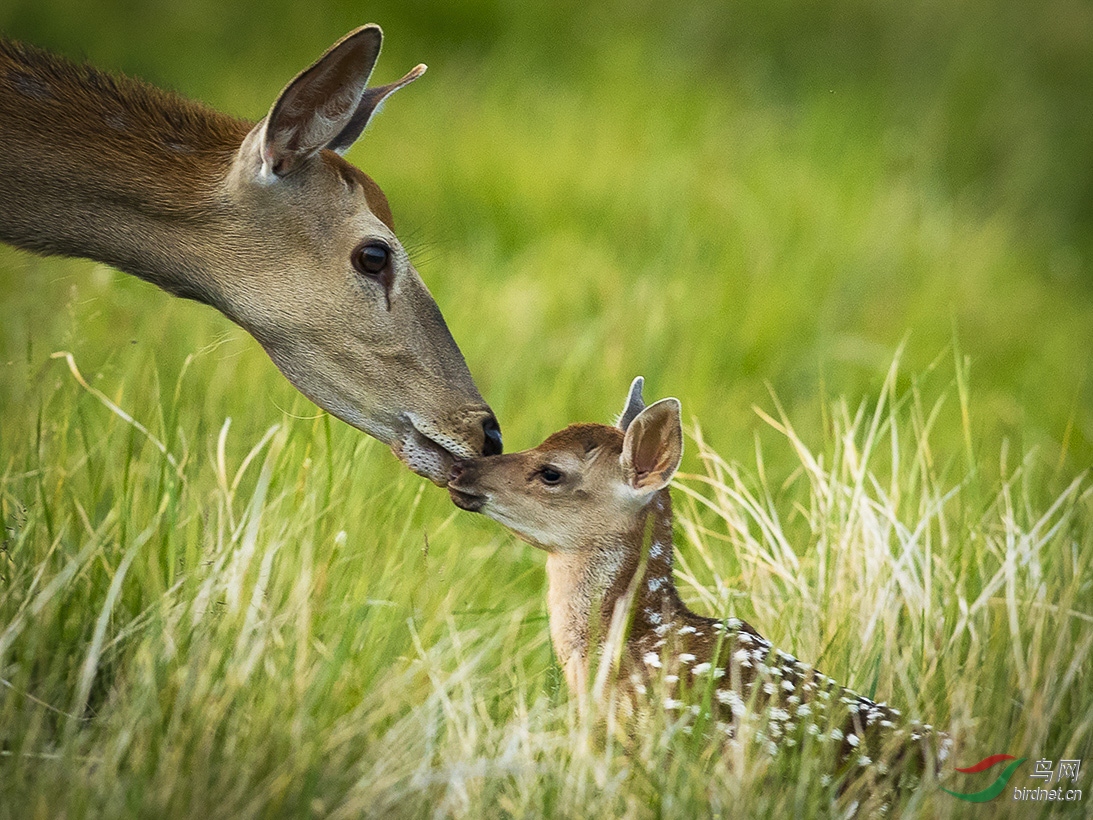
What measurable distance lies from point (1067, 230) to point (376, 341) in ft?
28.2

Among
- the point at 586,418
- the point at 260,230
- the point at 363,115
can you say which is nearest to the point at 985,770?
the point at 260,230

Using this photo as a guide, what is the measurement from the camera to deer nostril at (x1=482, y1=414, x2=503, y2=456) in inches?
164

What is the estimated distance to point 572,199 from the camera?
30.7 ft

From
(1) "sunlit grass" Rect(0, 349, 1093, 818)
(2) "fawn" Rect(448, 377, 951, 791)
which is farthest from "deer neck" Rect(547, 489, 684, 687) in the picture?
(1) "sunlit grass" Rect(0, 349, 1093, 818)

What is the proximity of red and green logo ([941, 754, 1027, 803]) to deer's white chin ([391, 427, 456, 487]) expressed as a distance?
1618 mm

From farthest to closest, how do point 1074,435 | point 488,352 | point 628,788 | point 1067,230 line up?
point 1067,230 → point 1074,435 → point 488,352 → point 628,788

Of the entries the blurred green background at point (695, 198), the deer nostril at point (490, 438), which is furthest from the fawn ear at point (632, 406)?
the blurred green background at point (695, 198)

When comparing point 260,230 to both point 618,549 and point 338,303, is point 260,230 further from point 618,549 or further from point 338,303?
point 618,549

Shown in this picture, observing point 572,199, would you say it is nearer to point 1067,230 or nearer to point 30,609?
point 1067,230

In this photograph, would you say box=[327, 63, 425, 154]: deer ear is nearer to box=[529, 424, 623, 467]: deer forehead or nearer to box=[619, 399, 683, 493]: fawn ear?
box=[529, 424, 623, 467]: deer forehead

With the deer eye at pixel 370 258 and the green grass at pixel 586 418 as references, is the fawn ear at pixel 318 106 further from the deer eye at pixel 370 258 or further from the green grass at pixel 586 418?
the green grass at pixel 586 418

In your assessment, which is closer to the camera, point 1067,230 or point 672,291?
point 672,291

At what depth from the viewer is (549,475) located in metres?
4.07

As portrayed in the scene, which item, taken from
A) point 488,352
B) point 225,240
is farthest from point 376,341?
point 488,352
